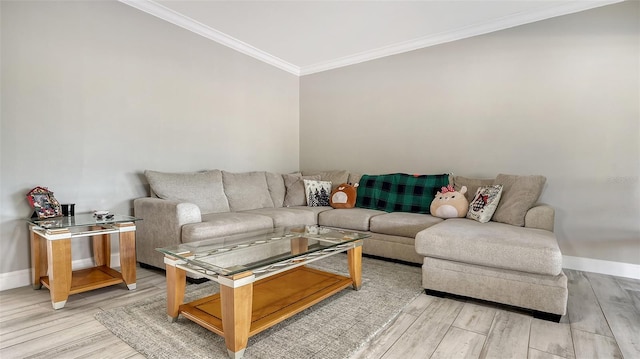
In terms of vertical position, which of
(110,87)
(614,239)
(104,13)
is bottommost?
(614,239)

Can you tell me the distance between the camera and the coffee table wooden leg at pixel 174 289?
1.70 metres

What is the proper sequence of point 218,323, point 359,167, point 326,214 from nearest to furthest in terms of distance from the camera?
point 218,323 → point 326,214 → point 359,167

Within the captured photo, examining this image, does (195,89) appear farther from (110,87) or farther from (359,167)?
(359,167)

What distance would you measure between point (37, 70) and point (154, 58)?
3.09 ft

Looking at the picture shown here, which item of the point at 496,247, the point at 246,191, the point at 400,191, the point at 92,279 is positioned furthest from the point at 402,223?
the point at 92,279

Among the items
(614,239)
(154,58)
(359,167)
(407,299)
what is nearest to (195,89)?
(154,58)

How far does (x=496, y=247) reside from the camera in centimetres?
194

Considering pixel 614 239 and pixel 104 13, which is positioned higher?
pixel 104 13

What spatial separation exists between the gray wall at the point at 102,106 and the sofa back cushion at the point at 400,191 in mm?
1619

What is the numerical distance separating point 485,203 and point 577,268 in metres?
1.08

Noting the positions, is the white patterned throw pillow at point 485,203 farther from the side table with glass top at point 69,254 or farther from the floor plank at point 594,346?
the side table with glass top at point 69,254

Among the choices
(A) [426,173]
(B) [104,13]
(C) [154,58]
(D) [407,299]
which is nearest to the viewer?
(D) [407,299]

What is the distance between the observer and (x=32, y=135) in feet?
7.70

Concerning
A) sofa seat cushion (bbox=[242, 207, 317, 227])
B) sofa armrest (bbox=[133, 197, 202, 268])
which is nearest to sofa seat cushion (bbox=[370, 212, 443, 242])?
sofa seat cushion (bbox=[242, 207, 317, 227])
